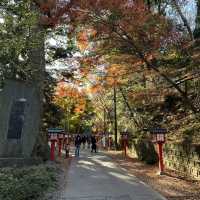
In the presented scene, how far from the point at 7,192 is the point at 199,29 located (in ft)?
41.1

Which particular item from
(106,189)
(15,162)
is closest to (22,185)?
(106,189)

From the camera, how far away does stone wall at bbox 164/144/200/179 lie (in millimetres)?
14188

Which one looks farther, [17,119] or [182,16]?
[182,16]

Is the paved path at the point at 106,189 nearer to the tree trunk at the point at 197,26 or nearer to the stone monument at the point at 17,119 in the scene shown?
the stone monument at the point at 17,119

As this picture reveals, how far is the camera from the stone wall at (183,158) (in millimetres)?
14188

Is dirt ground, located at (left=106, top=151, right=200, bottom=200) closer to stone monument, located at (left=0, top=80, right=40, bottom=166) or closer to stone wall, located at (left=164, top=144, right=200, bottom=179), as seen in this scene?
stone wall, located at (left=164, top=144, right=200, bottom=179)

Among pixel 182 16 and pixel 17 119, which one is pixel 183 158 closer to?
pixel 182 16

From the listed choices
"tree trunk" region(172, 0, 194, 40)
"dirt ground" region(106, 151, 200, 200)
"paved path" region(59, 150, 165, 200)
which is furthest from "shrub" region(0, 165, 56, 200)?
"tree trunk" region(172, 0, 194, 40)

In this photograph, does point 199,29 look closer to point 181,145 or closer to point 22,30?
point 181,145

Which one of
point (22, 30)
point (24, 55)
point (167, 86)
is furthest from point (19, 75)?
point (167, 86)

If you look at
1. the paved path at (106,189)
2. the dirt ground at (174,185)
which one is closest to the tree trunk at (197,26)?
the dirt ground at (174,185)

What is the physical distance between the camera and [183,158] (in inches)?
626

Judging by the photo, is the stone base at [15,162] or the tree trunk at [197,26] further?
the tree trunk at [197,26]

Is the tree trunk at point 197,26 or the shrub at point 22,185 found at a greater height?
the tree trunk at point 197,26
